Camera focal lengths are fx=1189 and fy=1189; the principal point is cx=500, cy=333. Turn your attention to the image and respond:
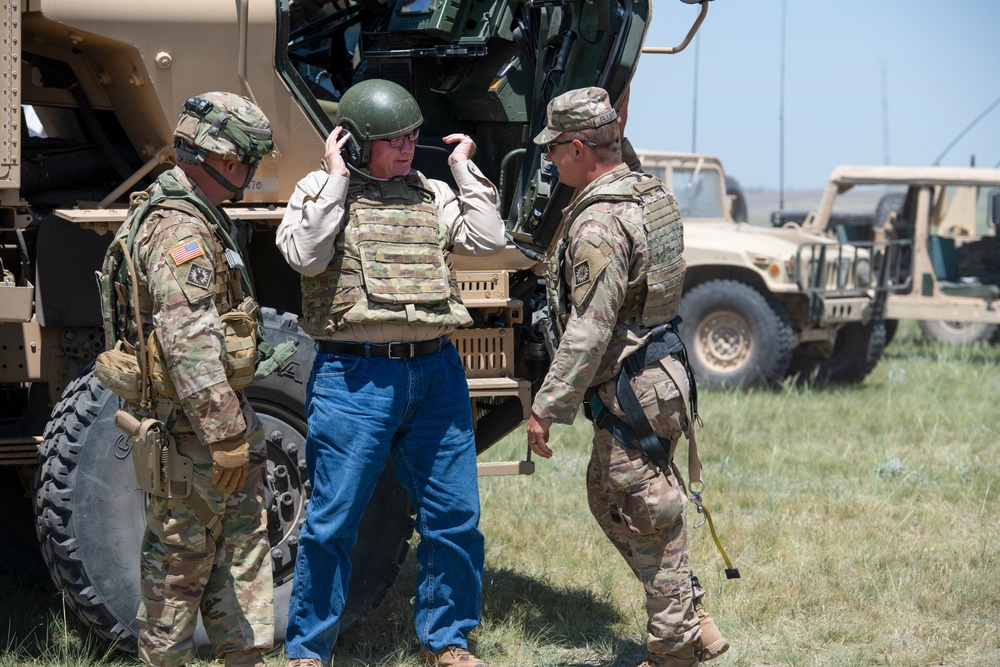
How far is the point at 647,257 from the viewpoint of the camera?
11.8ft

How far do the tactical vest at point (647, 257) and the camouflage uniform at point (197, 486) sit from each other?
1.00 meters

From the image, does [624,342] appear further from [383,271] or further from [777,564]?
[777,564]

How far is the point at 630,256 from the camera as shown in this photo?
3.60 m

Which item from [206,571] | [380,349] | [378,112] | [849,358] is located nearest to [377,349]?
[380,349]

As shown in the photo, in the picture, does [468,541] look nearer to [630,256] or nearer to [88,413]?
[630,256]

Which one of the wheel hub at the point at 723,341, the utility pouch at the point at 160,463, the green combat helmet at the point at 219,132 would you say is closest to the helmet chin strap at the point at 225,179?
the green combat helmet at the point at 219,132

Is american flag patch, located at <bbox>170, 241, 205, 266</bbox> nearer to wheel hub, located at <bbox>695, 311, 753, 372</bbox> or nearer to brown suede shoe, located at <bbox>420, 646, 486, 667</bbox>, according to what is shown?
brown suede shoe, located at <bbox>420, 646, 486, 667</bbox>

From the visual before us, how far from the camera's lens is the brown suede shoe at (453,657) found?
3750 mm

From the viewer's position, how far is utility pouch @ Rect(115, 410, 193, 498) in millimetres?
3252

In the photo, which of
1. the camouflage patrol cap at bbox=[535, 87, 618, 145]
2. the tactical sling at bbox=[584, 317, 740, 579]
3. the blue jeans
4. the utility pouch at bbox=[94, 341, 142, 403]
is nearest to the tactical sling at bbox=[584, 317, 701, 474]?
the tactical sling at bbox=[584, 317, 740, 579]

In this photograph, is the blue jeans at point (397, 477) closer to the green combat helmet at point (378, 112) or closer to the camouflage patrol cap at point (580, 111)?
the green combat helmet at point (378, 112)

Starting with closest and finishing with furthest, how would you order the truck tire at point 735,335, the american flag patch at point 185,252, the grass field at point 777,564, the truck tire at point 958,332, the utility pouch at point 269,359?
the american flag patch at point 185,252 → the utility pouch at point 269,359 → the grass field at point 777,564 → the truck tire at point 735,335 → the truck tire at point 958,332

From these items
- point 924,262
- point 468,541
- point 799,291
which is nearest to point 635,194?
point 468,541

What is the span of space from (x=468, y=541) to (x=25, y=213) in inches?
70.3
